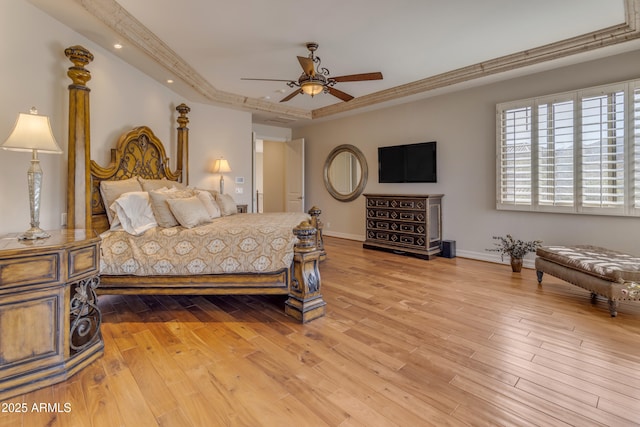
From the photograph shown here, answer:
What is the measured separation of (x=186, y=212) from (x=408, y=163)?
4.06 m

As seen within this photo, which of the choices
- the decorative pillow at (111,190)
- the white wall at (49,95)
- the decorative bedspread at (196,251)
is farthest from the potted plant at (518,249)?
the white wall at (49,95)

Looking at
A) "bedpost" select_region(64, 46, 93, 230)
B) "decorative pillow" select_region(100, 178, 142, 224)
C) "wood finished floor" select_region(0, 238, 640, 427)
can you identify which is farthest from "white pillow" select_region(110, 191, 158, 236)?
"wood finished floor" select_region(0, 238, 640, 427)

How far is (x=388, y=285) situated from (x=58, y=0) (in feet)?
13.3

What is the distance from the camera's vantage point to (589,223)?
391cm

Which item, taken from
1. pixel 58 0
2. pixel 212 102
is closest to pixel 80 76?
pixel 58 0

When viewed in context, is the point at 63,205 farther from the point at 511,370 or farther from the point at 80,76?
the point at 511,370

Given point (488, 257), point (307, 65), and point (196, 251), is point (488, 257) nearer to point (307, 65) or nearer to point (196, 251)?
point (307, 65)

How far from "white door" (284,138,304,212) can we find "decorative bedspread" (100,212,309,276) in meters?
4.28

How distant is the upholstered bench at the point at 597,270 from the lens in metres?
2.70

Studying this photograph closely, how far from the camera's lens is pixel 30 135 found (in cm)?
205

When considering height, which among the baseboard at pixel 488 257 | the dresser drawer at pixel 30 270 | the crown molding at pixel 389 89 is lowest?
the baseboard at pixel 488 257

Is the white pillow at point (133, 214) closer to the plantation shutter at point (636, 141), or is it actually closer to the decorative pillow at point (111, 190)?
the decorative pillow at point (111, 190)

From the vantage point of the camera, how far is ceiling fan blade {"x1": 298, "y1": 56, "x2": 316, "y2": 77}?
3.21m

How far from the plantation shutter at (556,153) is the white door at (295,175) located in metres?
4.48
